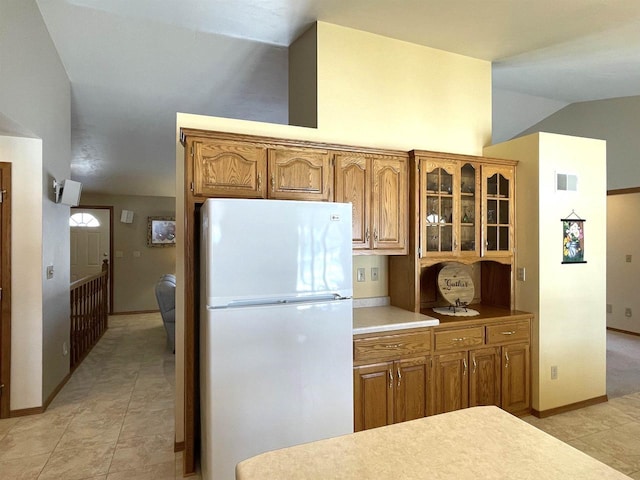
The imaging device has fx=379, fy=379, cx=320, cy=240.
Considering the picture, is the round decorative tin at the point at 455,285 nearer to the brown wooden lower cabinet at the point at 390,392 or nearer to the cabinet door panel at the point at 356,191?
the brown wooden lower cabinet at the point at 390,392

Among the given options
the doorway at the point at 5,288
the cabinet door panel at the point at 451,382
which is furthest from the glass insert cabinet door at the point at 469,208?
the doorway at the point at 5,288

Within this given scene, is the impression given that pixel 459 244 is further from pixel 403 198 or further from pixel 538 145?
pixel 538 145

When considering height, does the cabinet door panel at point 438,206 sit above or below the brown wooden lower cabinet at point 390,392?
above

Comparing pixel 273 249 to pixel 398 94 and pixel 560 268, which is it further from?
pixel 560 268

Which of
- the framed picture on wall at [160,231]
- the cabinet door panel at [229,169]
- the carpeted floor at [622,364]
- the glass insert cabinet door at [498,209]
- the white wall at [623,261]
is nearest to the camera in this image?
the cabinet door panel at [229,169]

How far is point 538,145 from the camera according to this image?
302 cm

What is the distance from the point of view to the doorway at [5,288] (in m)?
3.01

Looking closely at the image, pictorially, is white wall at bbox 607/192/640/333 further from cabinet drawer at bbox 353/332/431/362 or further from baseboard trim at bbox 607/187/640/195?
cabinet drawer at bbox 353/332/431/362

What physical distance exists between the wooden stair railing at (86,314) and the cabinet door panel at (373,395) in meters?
3.40

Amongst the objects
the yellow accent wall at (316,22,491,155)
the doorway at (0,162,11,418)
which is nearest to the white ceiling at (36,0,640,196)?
the yellow accent wall at (316,22,491,155)

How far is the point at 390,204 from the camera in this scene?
285cm

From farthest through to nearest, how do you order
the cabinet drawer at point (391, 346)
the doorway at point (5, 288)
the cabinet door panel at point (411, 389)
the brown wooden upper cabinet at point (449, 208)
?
the doorway at point (5, 288), the brown wooden upper cabinet at point (449, 208), the cabinet door panel at point (411, 389), the cabinet drawer at point (391, 346)

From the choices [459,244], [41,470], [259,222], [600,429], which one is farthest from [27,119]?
[600,429]

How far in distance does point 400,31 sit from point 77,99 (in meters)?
3.37
